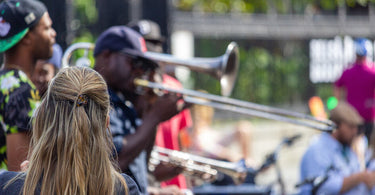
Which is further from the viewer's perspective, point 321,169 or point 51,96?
point 321,169

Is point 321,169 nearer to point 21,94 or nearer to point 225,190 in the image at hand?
point 225,190

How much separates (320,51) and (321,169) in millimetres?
7257

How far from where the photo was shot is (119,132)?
114 inches

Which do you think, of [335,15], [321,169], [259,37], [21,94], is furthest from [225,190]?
[335,15]

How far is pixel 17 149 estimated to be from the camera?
2367 mm

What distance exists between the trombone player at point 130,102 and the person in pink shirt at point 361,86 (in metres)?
4.63

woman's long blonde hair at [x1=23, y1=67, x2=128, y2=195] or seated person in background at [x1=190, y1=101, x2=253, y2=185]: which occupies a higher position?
woman's long blonde hair at [x1=23, y1=67, x2=128, y2=195]

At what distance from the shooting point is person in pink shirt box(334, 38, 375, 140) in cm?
730

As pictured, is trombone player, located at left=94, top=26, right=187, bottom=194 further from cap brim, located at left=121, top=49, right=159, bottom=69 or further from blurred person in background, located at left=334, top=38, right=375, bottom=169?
blurred person in background, located at left=334, top=38, right=375, bottom=169

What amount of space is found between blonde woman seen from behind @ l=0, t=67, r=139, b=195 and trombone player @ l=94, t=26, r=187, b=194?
98cm

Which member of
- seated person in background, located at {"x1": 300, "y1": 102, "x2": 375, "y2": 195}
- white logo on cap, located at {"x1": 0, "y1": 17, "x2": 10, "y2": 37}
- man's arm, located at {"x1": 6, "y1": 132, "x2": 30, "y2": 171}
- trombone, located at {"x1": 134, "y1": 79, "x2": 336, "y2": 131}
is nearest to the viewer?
man's arm, located at {"x1": 6, "y1": 132, "x2": 30, "y2": 171}

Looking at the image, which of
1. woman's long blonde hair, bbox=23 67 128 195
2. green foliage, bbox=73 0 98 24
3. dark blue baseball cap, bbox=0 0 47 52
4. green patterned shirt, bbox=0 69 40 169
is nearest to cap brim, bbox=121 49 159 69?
dark blue baseball cap, bbox=0 0 47 52

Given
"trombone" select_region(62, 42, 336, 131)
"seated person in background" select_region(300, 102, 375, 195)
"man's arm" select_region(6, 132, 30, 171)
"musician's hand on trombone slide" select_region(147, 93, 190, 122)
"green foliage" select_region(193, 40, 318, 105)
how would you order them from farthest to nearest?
"green foliage" select_region(193, 40, 318, 105)
"seated person in background" select_region(300, 102, 375, 195)
"trombone" select_region(62, 42, 336, 131)
"musician's hand on trombone slide" select_region(147, 93, 190, 122)
"man's arm" select_region(6, 132, 30, 171)

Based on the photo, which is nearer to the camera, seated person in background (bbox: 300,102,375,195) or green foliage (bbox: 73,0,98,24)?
seated person in background (bbox: 300,102,375,195)
